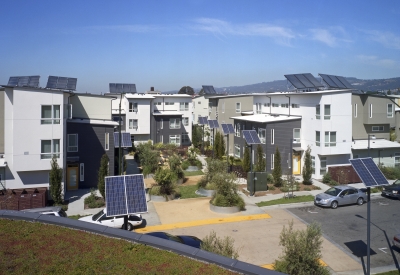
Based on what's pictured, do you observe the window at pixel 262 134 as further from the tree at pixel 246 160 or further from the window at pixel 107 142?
the window at pixel 107 142

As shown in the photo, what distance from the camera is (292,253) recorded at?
11.8 meters

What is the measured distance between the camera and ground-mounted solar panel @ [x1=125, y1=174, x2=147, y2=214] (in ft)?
44.8

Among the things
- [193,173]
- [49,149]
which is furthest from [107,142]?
[193,173]

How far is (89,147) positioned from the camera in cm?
2895

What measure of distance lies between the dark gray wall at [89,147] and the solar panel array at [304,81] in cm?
2131

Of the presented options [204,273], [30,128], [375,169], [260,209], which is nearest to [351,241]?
[375,169]

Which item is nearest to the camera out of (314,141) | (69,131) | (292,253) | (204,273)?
(204,273)

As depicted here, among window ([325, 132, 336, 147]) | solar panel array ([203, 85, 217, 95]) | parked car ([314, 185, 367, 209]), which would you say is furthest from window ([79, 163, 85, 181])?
solar panel array ([203, 85, 217, 95])

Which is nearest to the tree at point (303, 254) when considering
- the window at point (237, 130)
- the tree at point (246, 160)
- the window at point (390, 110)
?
the tree at point (246, 160)

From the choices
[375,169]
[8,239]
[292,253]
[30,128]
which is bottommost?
[292,253]

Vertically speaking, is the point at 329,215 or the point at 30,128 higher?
the point at 30,128

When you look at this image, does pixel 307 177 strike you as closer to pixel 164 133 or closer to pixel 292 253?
pixel 292 253

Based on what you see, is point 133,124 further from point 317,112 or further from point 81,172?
point 317,112

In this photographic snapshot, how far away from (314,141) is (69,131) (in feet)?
64.9
